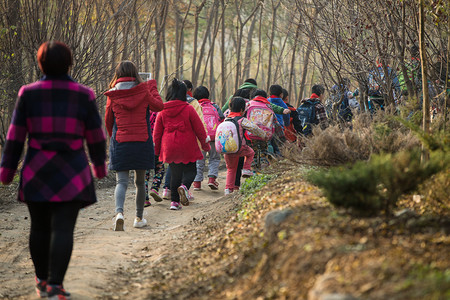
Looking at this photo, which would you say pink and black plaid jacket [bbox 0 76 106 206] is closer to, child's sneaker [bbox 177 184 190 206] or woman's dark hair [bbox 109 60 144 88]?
woman's dark hair [bbox 109 60 144 88]

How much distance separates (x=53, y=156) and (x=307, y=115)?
8075mm

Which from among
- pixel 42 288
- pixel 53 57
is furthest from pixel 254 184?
pixel 53 57

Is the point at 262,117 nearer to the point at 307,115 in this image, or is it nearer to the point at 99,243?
the point at 307,115

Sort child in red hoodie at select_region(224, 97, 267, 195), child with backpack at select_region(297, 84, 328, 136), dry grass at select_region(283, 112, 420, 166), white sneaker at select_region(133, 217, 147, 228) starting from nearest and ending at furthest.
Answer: dry grass at select_region(283, 112, 420, 166), white sneaker at select_region(133, 217, 147, 228), child in red hoodie at select_region(224, 97, 267, 195), child with backpack at select_region(297, 84, 328, 136)

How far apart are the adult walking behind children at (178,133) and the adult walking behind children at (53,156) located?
168 inches

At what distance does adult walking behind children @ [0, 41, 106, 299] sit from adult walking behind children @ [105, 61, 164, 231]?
2.79m

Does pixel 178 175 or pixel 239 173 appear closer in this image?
pixel 178 175

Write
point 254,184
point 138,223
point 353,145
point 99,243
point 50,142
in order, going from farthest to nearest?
point 254,184, point 138,223, point 99,243, point 353,145, point 50,142

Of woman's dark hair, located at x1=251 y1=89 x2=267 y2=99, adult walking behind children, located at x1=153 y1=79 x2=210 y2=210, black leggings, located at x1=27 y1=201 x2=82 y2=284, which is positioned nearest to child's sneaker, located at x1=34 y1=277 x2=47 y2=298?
black leggings, located at x1=27 y1=201 x2=82 y2=284

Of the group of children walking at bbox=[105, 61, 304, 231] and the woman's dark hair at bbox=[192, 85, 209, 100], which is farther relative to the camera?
the woman's dark hair at bbox=[192, 85, 209, 100]

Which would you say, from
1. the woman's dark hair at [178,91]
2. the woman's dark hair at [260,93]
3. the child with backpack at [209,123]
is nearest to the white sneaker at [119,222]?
the woman's dark hair at [178,91]

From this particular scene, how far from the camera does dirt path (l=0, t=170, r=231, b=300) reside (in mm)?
5117

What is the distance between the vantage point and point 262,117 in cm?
1038

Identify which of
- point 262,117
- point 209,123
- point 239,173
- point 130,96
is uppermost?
point 130,96
